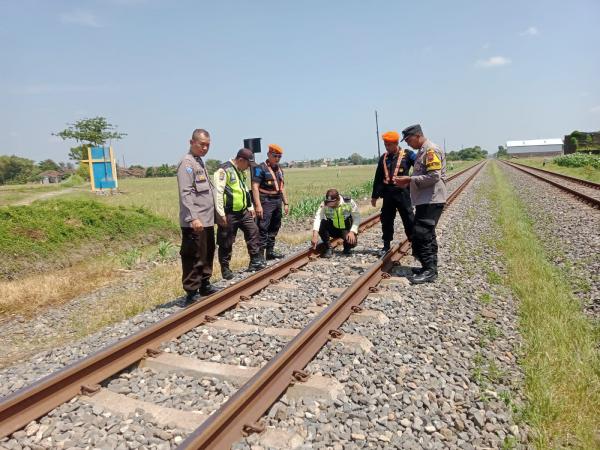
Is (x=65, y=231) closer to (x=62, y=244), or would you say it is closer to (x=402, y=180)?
(x=62, y=244)

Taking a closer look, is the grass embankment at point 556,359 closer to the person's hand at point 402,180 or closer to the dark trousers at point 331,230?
the person's hand at point 402,180

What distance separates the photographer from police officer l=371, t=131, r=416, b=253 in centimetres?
695

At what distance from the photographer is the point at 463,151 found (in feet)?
528

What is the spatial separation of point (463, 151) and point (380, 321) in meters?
168

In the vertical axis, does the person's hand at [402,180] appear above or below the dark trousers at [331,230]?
above

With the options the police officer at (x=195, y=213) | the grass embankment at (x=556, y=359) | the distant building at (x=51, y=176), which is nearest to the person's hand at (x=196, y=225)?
the police officer at (x=195, y=213)

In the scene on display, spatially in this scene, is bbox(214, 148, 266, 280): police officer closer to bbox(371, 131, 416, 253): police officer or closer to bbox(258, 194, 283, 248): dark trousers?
bbox(258, 194, 283, 248): dark trousers

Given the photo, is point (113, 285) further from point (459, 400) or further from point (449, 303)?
point (459, 400)

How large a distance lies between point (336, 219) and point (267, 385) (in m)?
4.91

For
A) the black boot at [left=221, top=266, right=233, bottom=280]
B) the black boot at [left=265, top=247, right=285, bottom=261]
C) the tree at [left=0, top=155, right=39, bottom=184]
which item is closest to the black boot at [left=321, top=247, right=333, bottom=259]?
the black boot at [left=265, top=247, right=285, bottom=261]

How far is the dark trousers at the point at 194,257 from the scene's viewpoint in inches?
217

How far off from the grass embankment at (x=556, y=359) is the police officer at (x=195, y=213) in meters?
3.61

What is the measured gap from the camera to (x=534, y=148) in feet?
494

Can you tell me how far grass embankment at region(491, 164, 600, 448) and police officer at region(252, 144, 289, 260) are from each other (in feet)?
12.6
